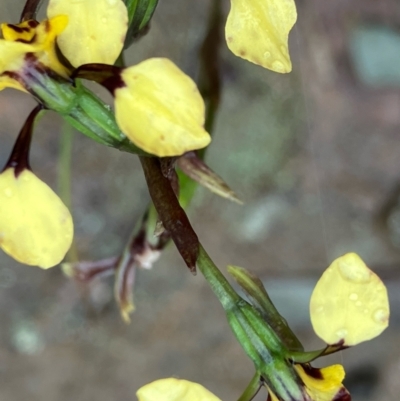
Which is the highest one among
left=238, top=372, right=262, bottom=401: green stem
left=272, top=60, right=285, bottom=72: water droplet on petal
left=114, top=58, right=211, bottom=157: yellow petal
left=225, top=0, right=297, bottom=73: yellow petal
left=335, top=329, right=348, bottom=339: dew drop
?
left=225, top=0, right=297, bottom=73: yellow petal

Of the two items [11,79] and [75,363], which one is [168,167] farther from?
[75,363]

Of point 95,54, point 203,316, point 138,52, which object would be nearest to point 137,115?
point 95,54

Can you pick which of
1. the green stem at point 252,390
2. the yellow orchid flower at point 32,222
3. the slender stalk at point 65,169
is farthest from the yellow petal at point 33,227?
the slender stalk at point 65,169

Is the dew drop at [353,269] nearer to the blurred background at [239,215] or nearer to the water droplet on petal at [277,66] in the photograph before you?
the water droplet on petal at [277,66]

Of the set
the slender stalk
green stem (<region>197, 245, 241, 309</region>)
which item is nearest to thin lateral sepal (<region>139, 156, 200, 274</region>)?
green stem (<region>197, 245, 241, 309</region>)

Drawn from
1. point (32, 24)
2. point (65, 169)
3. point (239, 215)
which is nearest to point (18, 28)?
point (32, 24)

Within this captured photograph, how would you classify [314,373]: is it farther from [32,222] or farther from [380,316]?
[32,222]

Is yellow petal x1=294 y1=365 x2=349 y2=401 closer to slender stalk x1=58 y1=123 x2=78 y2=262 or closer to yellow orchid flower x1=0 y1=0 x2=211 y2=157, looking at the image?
yellow orchid flower x1=0 y1=0 x2=211 y2=157
